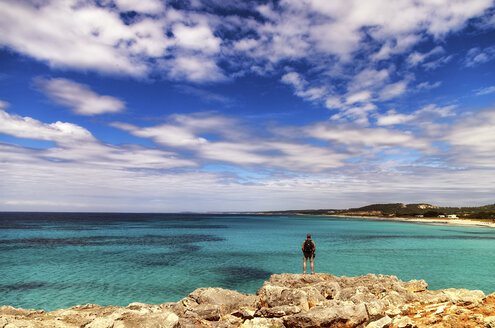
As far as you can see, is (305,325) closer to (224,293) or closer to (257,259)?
(224,293)

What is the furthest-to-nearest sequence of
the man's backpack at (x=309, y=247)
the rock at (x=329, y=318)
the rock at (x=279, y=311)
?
the man's backpack at (x=309, y=247) → the rock at (x=279, y=311) → the rock at (x=329, y=318)

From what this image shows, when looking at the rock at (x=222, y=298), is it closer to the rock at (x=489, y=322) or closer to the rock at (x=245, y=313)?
the rock at (x=245, y=313)

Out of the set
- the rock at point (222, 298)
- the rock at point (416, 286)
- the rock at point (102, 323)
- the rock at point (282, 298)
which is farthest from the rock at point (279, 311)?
the rock at point (416, 286)

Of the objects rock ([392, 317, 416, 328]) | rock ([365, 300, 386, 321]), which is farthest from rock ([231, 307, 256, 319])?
rock ([392, 317, 416, 328])

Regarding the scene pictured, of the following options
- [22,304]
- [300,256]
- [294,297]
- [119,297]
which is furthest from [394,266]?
[22,304]

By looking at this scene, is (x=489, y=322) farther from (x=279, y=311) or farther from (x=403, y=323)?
(x=279, y=311)

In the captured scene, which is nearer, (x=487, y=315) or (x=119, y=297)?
(x=487, y=315)

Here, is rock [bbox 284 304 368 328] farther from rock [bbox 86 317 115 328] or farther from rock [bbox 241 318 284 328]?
rock [bbox 86 317 115 328]

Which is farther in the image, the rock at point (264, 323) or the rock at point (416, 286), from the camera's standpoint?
the rock at point (416, 286)

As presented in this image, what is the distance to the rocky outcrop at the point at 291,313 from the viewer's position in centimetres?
784

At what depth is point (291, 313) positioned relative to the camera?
32.6ft

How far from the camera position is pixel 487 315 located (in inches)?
310

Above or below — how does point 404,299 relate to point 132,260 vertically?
above

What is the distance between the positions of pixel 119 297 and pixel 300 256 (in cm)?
2198
